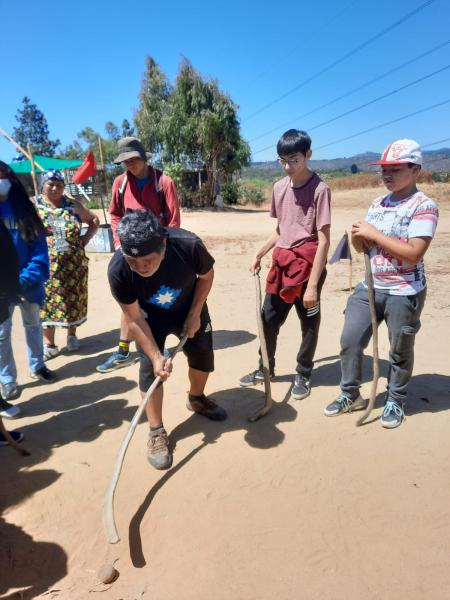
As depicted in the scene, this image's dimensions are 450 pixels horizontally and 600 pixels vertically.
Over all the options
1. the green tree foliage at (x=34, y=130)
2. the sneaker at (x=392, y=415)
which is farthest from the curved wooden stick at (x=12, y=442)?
the green tree foliage at (x=34, y=130)

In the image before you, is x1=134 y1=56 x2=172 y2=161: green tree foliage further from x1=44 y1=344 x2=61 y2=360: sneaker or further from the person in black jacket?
the person in black jacket

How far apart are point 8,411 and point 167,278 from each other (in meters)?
1.86

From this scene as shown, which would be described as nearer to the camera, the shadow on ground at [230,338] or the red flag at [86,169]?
the shadow on ground at [230,338]

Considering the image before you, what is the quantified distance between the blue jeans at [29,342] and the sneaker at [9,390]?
0.03m

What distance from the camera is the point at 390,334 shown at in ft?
8.69

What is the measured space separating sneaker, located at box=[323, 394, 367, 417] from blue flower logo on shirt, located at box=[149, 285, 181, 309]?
4.69 ft

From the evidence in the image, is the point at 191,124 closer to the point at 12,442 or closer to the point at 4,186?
the point at 4,186

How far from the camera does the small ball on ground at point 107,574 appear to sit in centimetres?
189

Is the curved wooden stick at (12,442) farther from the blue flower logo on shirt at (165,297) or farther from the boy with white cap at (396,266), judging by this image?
the boy with white cap at (396,266)

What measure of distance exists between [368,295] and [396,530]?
1.30 m

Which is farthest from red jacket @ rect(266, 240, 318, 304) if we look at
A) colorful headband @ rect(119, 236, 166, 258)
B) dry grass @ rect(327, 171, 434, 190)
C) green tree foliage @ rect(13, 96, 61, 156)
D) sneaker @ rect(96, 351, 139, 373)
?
green tree foliage @ rect(13, 96, 61, 156)

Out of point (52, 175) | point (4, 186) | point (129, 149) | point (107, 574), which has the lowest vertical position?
point (107, 574)

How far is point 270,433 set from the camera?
2822 mm

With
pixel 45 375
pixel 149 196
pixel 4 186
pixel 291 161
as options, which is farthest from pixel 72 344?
pixel 291 161
